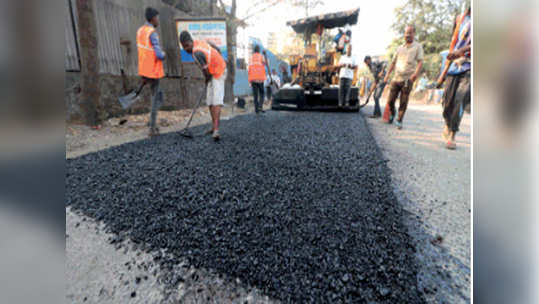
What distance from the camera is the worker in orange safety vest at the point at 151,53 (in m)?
3.24

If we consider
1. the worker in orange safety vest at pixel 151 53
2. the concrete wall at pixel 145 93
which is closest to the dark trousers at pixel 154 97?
the worker in orange safety vest at pixel 151 53

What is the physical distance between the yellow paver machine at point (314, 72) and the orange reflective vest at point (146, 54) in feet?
11.3

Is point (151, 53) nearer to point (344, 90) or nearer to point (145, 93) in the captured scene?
point (145, 93)

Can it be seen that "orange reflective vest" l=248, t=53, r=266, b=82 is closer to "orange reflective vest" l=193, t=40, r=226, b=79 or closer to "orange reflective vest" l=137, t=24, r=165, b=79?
"orange reflective vest" l=193, t=40, r=226, b=79

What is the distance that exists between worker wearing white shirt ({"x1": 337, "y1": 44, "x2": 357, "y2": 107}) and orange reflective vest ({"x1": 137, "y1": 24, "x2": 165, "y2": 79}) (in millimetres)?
3647

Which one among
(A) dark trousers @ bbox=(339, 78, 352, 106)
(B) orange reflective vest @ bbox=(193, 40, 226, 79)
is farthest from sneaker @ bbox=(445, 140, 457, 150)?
(A) dark trousers @ bbox=(339, 78, 352, 106)

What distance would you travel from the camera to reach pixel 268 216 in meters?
1.36

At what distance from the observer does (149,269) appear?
3.52 ft

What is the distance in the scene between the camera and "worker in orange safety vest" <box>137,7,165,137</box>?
324 cm

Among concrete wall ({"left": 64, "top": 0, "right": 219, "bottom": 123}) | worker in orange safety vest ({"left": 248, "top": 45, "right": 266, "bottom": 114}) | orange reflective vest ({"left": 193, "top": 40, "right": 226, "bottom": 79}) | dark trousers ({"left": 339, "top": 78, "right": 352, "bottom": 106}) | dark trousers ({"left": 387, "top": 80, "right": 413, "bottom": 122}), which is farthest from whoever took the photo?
worker in orange safety vest ({"left": 248, "top": 45, "right": 266, "bottom": 114})

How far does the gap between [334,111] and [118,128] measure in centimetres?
437
